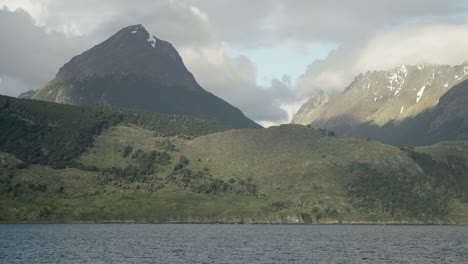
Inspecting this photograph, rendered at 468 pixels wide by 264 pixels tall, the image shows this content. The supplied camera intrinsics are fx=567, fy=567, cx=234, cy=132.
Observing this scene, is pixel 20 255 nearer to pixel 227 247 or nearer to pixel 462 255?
pixel 227 247

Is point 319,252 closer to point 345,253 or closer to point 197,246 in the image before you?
point 345,253

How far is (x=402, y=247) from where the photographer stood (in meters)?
198

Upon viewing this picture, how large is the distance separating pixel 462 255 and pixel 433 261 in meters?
19.5

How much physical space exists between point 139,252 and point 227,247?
107ft

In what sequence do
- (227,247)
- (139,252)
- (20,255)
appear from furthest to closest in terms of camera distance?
(227,247)
(139,252)
(20,255)

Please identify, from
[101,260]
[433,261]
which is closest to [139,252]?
[101,260]

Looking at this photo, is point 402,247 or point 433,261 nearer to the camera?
point 433,261

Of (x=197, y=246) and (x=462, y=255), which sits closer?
(x=462, y=255)

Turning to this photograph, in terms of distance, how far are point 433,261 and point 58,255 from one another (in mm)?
105169

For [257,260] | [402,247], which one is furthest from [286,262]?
[402,247]

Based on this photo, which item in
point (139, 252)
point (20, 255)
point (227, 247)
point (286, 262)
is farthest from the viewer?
point (227, 247)

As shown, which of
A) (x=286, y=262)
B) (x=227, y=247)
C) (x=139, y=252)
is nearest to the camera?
(x=286, y=262)

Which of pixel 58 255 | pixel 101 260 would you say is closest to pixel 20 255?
pixel 58 255

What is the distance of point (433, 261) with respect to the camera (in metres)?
153
